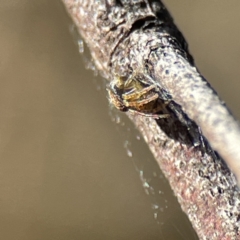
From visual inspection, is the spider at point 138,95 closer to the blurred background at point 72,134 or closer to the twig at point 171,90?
the twig at point 171,90

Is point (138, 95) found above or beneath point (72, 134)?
above

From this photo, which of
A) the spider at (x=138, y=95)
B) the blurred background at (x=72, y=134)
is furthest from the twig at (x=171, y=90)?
the blurred background at (x=72, y=134)

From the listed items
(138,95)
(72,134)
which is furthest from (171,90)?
(72,134)

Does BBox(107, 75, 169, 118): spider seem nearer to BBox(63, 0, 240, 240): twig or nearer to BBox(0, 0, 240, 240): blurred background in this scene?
BBox(63, 0, 240, 240): twig

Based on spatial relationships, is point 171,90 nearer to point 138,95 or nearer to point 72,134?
point 138,95

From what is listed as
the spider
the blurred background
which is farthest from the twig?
the blurred background

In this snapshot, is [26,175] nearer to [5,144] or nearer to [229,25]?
[5,144]
